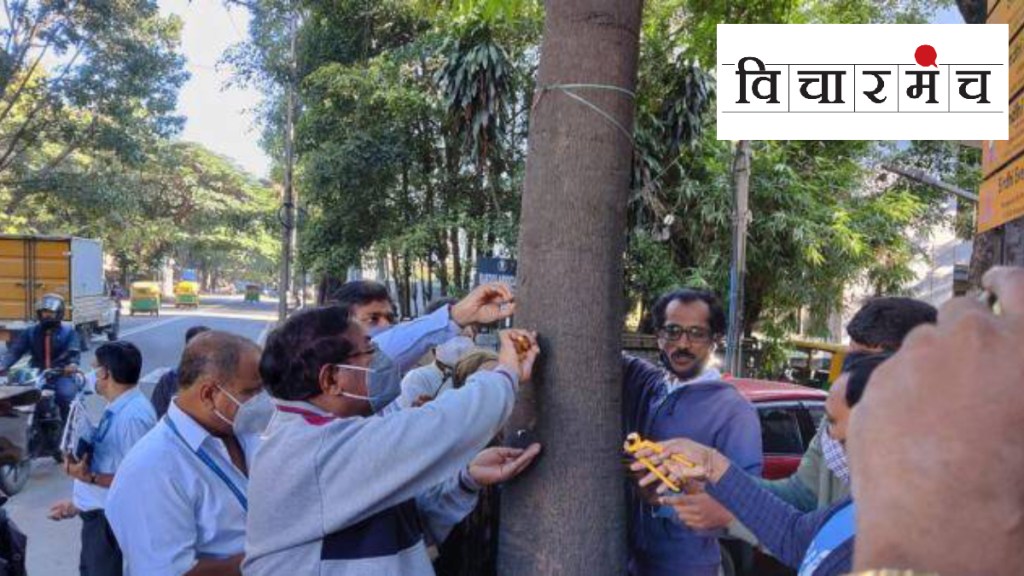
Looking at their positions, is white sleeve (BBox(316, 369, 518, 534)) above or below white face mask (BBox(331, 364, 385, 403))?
below

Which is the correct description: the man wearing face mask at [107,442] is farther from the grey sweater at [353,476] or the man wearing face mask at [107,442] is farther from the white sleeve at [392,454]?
the white sleeve at [392,454]

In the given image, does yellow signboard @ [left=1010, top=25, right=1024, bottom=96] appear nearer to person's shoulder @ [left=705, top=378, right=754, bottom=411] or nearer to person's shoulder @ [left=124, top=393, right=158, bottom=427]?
person's shoulder @ [left=705, top=378, right=754, bottom=411]

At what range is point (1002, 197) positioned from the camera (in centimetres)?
323

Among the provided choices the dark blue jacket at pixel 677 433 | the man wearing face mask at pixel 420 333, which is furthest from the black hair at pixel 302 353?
the dark blue jacket at pixel 677 433

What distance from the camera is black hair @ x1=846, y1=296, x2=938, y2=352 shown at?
2.71 m

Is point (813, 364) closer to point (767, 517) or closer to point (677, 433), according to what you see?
point (677, 433)

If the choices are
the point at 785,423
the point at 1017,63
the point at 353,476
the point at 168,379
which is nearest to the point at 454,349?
the point at 168,379

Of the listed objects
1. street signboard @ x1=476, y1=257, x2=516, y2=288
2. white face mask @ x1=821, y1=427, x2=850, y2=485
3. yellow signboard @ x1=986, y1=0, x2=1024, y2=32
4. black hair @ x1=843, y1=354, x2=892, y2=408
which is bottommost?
white face mask @ x1=821, y1=427, x2=850, y2=485

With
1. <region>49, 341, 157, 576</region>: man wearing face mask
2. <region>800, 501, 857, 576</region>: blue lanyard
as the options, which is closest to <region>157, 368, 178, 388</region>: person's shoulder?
<region>49, 341, 157, 576</region>: man wearing face mask

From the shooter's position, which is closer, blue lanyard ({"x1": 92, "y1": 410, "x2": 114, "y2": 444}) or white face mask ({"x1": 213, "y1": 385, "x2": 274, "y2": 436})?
white face mask ({"x1": 213, "y1": 385, "x2": 274, "y2": 436})

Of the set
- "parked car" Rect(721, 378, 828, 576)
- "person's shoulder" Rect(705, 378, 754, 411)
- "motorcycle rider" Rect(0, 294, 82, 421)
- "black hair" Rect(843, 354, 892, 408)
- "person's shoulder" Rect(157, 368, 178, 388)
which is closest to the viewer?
"black hair" Rect(843, 354, 892, 408)

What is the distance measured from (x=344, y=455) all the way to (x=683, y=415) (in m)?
1.38

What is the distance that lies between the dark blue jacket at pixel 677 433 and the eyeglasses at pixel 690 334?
140 millimetres

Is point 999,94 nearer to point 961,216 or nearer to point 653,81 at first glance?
point 653,81
